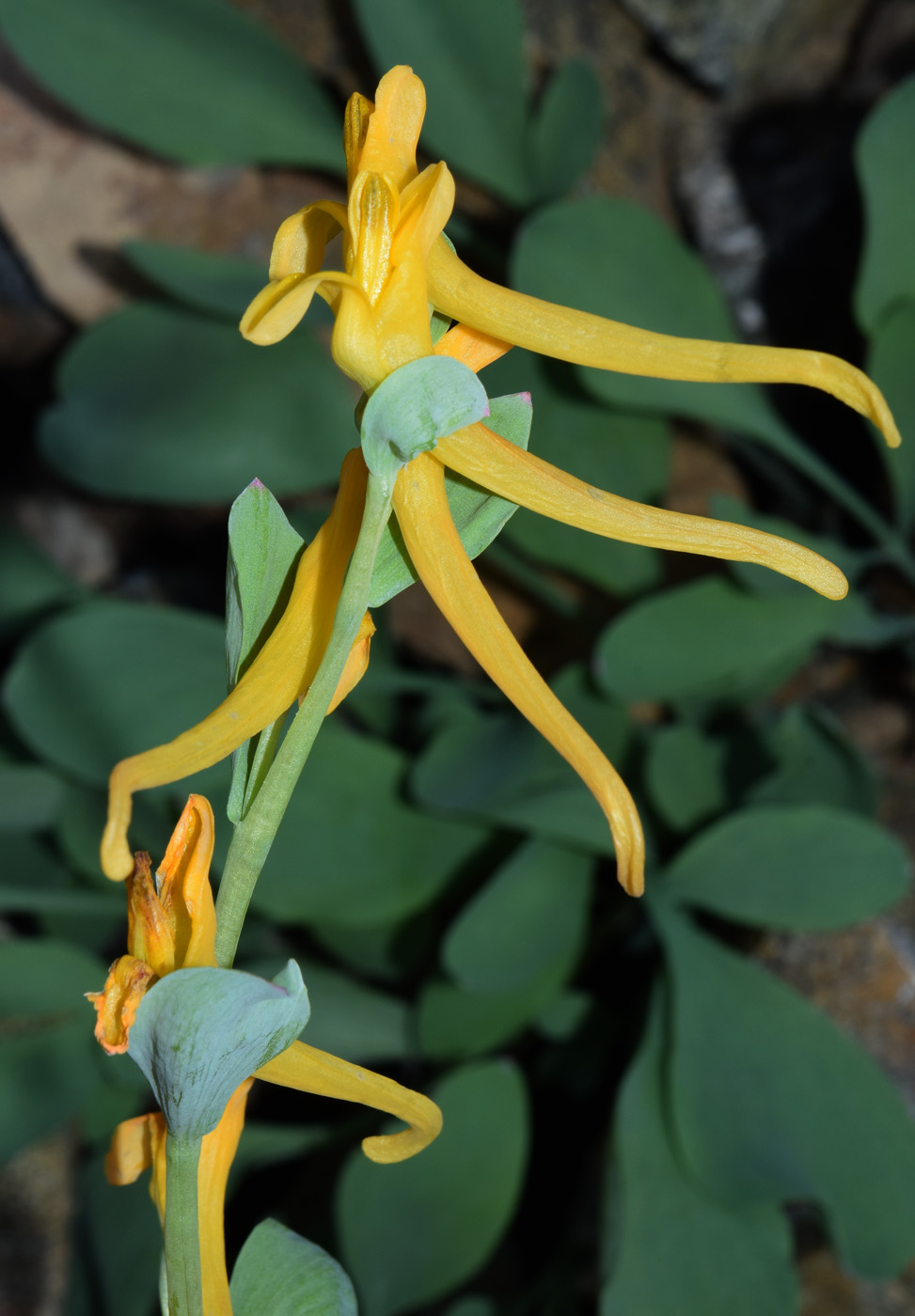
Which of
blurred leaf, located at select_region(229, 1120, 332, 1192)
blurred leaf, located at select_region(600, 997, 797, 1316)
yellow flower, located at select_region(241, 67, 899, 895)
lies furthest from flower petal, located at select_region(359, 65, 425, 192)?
blurred leaf, located at select_region(229, 1120, 332, 1192)

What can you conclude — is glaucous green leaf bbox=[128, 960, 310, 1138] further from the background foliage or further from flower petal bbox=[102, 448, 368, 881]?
the background foliage

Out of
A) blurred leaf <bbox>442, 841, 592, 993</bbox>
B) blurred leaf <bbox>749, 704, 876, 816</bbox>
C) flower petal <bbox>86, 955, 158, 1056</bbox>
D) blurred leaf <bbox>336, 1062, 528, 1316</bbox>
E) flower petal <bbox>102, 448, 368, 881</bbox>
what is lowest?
blurred leaf <bbox>336, 1062, 528, 1316</bbox>

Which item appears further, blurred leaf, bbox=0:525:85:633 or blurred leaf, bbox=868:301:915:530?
blurred leaf, bbox=0:525:85:633

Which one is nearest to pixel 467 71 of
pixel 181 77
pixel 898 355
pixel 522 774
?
pixel 181 77

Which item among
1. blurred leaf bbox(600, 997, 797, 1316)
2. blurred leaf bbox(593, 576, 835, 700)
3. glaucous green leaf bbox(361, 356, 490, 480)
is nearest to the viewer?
glaucous green leaf bbox(361, 356, 490, 480)

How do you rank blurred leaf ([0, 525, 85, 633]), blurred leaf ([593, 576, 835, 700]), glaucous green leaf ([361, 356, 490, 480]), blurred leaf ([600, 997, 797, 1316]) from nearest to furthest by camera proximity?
glaucous green leaf ([361, 356, 490, 480]), blurred leaf ([600, 997, 797, 1316]), blurred leaf ([593, 576, 835, 700]), blurred leaf ([0, 525, 85, 633])

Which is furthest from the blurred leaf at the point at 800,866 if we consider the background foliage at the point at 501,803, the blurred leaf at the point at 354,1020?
the blurred leaf at the point at 354,1020

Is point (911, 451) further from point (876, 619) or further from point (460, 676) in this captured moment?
point (460, 676)
